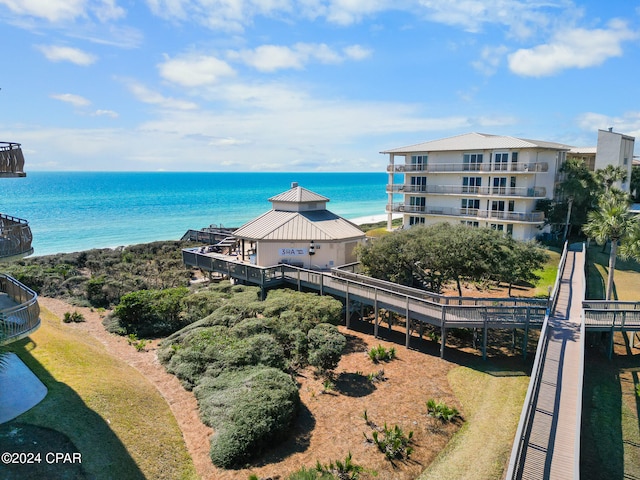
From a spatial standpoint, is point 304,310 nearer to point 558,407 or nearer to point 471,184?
point 558,407

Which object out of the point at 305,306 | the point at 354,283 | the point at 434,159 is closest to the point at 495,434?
the point at 305,306

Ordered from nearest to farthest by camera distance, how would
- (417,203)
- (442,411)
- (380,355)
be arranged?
(442,411) → (380,355) → (417,203)

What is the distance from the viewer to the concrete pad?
11406 mm

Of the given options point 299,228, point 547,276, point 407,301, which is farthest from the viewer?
point 547,276

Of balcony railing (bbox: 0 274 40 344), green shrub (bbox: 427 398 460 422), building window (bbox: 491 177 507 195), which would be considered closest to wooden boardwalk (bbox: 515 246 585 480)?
green shrub (bbox: 427 398 460 422)

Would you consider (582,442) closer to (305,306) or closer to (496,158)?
(305,306)

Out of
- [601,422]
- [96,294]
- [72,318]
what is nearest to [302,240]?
[96,294]

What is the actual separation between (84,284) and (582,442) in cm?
2986

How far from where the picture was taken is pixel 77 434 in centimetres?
1091

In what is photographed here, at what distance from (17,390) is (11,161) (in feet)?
22.3

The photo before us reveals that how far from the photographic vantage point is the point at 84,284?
2917 cm

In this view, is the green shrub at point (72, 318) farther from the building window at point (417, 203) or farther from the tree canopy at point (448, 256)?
the building window at point (417, 203)

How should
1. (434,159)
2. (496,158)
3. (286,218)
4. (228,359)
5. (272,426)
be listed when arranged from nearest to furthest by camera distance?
(272,426) < (228,359) < (286,218) < (496,158) < (434,159)

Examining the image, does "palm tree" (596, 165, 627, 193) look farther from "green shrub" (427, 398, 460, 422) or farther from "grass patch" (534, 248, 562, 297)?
"green shrub" (427, 398, 460, 422)
